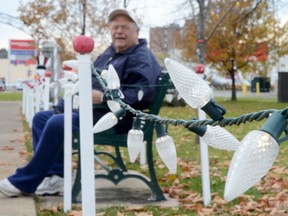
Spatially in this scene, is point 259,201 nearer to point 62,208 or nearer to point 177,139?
point 62,208

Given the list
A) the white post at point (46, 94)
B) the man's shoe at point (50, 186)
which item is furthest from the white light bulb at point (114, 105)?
the white post at point (46, 94)

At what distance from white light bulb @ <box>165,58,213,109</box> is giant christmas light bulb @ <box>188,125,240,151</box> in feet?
0.87

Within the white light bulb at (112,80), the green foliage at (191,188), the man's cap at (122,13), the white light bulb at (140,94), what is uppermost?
the man's cap at (122,13)

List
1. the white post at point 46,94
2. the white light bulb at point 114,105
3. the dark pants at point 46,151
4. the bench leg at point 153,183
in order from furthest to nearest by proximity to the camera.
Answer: the white post at point 46,94 → the bench leg at point 153,183 → the dark pants at point 46,151 → the white light bulb at point 114,105

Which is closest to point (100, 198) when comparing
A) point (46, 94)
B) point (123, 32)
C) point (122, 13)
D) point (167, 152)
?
point (123, 32)

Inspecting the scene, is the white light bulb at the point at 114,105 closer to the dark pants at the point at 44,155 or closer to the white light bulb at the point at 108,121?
the white light bulb at the point at 108,121

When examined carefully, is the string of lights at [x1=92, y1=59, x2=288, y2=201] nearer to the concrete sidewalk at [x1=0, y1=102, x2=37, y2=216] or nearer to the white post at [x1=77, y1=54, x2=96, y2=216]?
the white post at [x1=77, y1=54, x2=96, y2=216]

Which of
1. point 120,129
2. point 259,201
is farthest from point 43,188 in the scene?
point 259,201

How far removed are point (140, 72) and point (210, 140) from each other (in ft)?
7.71

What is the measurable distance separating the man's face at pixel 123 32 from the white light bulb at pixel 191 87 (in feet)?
9.70

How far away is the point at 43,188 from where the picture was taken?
14.2ft

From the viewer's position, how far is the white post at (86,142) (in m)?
2.71

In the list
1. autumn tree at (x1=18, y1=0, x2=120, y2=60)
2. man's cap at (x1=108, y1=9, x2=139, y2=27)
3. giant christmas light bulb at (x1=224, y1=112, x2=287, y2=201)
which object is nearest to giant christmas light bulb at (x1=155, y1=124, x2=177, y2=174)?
giant christmas light bulb at (x1=224, y1=112, x2=287, y2=201)

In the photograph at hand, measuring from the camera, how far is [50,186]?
14.2 feet
